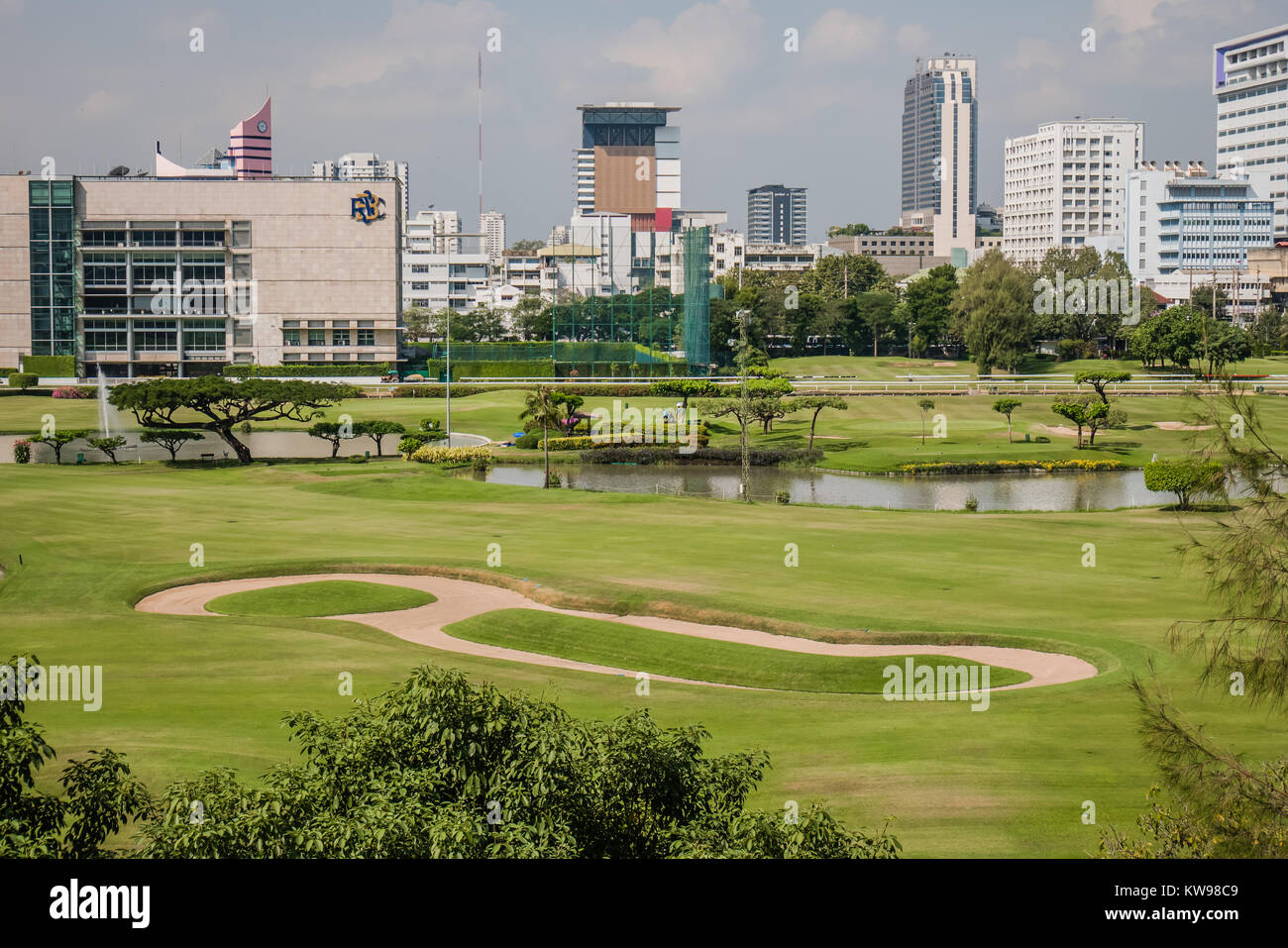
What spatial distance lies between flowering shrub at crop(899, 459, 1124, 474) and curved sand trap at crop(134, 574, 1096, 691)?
48.5 m

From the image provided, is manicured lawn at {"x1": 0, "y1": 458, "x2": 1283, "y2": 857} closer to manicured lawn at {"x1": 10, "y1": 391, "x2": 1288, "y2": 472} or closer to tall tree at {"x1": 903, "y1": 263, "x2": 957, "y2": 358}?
manicured lawn at {"x1": 10, "y1": 391, "x2": 1288, "y2": 472}

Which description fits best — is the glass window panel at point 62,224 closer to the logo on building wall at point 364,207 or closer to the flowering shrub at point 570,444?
the logo on building wall at point 364,207

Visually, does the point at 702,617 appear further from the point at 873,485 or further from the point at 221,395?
the point at 221,395

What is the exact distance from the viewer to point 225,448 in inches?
3615

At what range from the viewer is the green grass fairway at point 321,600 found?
39812 mm

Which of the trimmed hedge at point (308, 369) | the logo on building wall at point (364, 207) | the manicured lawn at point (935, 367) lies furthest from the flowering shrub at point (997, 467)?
the logo on building wall at point (364, 207)

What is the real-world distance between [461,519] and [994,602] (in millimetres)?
28186

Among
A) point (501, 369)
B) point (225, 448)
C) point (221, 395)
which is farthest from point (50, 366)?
point (221, 395)

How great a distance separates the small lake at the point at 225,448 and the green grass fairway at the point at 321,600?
1903 inches

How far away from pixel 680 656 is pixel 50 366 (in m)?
129

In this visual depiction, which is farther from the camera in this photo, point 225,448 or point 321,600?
point 225,448
